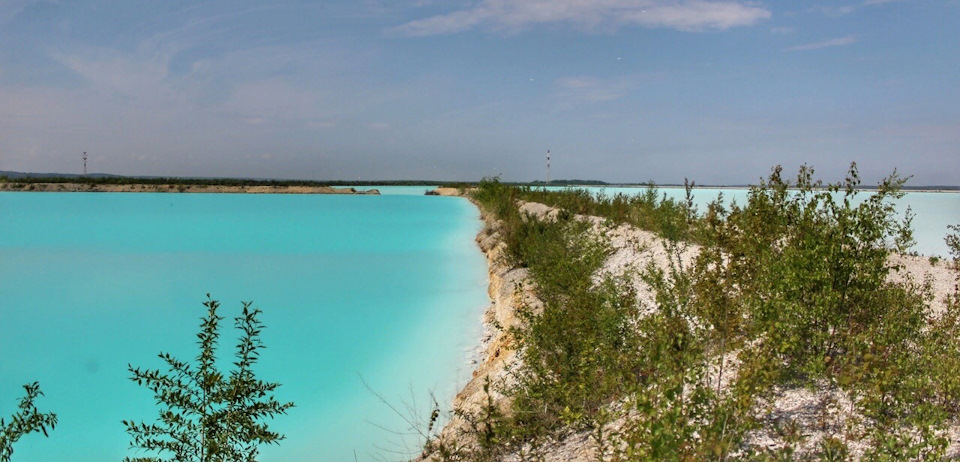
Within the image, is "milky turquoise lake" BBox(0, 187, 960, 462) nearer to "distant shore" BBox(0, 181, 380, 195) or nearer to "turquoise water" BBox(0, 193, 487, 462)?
"turquoise water" BBox(0, 193, 487, 462)

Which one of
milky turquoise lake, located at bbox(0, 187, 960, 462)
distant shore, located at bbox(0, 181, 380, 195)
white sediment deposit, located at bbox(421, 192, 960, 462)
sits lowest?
milky turquoise lake, located at bbox(0, 187, 960, 462)

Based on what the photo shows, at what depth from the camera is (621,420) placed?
167 inches

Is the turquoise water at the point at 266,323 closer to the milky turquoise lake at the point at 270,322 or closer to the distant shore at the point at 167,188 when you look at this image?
the milky turquoise lake at the point at 270,322

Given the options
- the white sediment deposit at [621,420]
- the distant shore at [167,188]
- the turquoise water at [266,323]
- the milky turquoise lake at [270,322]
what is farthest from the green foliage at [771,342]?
the distant shore at [167,188]

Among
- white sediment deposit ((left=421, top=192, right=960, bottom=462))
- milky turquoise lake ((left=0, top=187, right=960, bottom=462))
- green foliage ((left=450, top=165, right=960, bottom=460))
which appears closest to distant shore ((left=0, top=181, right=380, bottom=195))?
milky turquoise lake ((left=0, top=187, right=960, bottom=462))

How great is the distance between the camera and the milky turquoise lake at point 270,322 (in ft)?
24.3

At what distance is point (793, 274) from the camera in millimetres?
4547

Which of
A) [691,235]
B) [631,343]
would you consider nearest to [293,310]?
[691,235]

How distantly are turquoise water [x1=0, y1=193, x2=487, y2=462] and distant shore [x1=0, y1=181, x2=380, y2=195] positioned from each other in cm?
5582

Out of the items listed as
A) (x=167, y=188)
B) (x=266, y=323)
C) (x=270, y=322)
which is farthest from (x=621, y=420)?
(x=167, y=188)

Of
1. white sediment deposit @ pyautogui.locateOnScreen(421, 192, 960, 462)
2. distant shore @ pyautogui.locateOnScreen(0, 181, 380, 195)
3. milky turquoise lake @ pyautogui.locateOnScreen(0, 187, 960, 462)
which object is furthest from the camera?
distant shore @ pyautogui.locateOnScreen(0, 181, 380, 195)

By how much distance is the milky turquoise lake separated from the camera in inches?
292

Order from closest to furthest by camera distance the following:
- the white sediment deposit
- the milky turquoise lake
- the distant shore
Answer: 1. the white sediment deposit
2. the milky turquoise lake
3. the distant shore

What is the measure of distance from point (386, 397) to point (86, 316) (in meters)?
8.40
